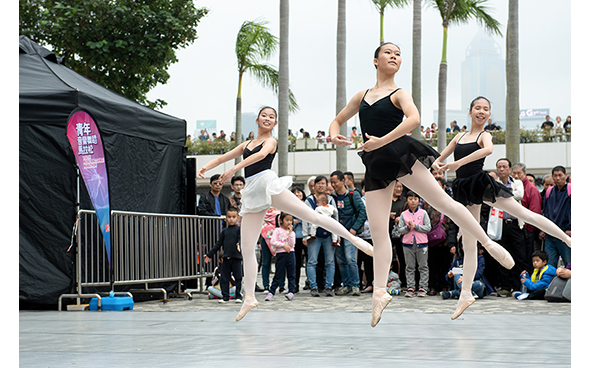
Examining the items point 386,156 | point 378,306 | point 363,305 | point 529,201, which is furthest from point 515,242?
point 386,156

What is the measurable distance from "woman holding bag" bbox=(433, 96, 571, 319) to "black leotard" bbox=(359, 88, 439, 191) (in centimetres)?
71

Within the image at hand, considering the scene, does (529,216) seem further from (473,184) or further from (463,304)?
(463,304)

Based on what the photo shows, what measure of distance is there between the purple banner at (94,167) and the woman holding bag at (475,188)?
4.83 metres

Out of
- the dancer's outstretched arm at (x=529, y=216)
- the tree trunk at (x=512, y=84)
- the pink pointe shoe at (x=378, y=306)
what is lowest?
the pink pointe shoe at (x=378, y=306)

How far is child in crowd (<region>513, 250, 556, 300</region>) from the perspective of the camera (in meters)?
8.41

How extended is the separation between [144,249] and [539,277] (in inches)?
231

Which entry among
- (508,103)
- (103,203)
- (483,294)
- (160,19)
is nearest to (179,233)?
(103,203)

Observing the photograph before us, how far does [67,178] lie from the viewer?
8305mm

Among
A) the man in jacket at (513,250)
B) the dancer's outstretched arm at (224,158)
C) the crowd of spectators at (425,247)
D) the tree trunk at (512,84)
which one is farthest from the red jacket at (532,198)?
the tree trunk at (512,84)

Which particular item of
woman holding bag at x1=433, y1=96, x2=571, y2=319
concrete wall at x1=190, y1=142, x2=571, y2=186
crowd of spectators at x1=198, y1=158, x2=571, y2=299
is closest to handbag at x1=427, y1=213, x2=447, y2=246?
crowd of spectators at x1=198, y1=158, x2=571, y2=299

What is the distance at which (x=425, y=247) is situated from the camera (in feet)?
29.3

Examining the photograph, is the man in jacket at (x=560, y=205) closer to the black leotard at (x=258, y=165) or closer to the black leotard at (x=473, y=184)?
the black leotard at (x=473, y=184)

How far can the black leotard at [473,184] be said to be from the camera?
4754 millimetres
